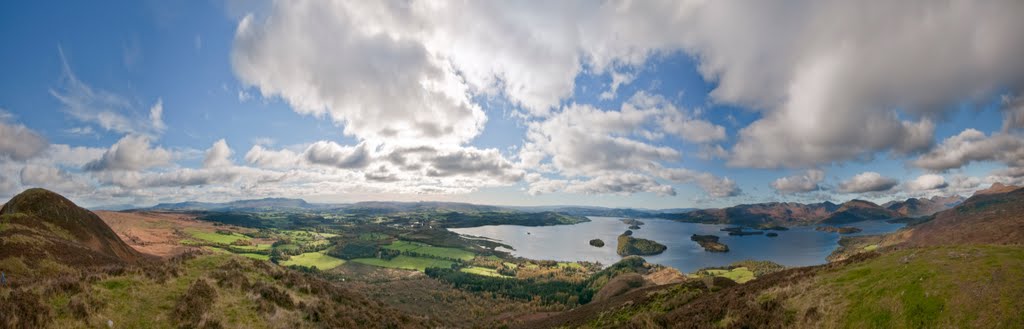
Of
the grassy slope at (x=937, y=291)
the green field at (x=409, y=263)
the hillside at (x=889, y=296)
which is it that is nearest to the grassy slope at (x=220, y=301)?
the hillside at (x=889, y=296)

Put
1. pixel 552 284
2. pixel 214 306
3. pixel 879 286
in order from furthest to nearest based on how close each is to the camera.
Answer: pixel 552 284 < pixel 214 306 < pixel 879 286

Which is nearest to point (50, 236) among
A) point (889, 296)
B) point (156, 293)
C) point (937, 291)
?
point (156, 293)

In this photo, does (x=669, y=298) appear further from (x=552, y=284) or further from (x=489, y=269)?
(x=489, y=269)

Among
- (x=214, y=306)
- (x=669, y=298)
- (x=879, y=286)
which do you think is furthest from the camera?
(x=669, y=298)

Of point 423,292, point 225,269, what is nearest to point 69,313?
point 225,269

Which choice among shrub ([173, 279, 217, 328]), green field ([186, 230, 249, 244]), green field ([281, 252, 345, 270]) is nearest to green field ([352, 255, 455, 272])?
green field ([281, 252, 345, 270])
